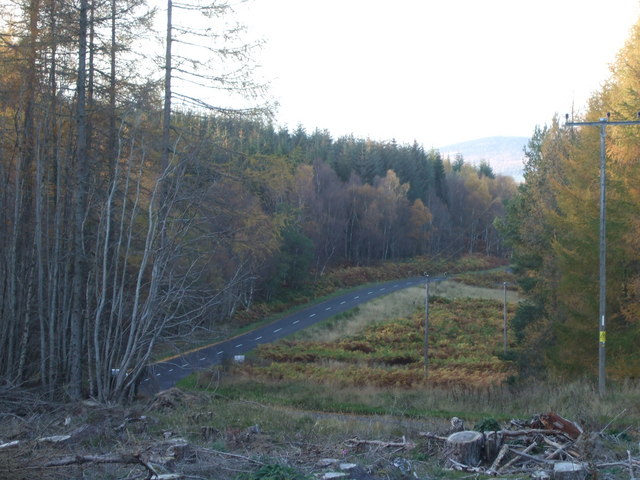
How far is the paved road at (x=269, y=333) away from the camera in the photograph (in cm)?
2441

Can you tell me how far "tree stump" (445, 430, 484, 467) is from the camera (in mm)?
8008

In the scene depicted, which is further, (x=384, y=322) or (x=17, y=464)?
(x=384, y=322)

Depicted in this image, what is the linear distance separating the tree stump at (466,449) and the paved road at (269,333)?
8.88 m

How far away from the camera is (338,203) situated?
72.3 m

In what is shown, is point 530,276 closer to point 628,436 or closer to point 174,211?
point 174,211

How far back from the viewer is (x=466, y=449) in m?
8.04

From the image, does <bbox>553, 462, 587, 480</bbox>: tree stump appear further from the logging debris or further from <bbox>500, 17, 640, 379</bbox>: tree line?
<bbox>500, 17, 640, 379</bbox>: tree line

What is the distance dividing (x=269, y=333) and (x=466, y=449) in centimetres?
3273

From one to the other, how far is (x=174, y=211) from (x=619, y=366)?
1218 centimetres

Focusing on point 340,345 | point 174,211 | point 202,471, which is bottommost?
point 340,345

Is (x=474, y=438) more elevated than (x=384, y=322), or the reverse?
(x=474, y=438)

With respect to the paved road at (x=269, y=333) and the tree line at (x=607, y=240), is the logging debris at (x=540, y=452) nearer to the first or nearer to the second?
the paved road at (x=269, y=333)

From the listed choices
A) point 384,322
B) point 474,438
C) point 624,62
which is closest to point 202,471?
point 474,438

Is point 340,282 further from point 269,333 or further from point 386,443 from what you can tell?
point 386,443
